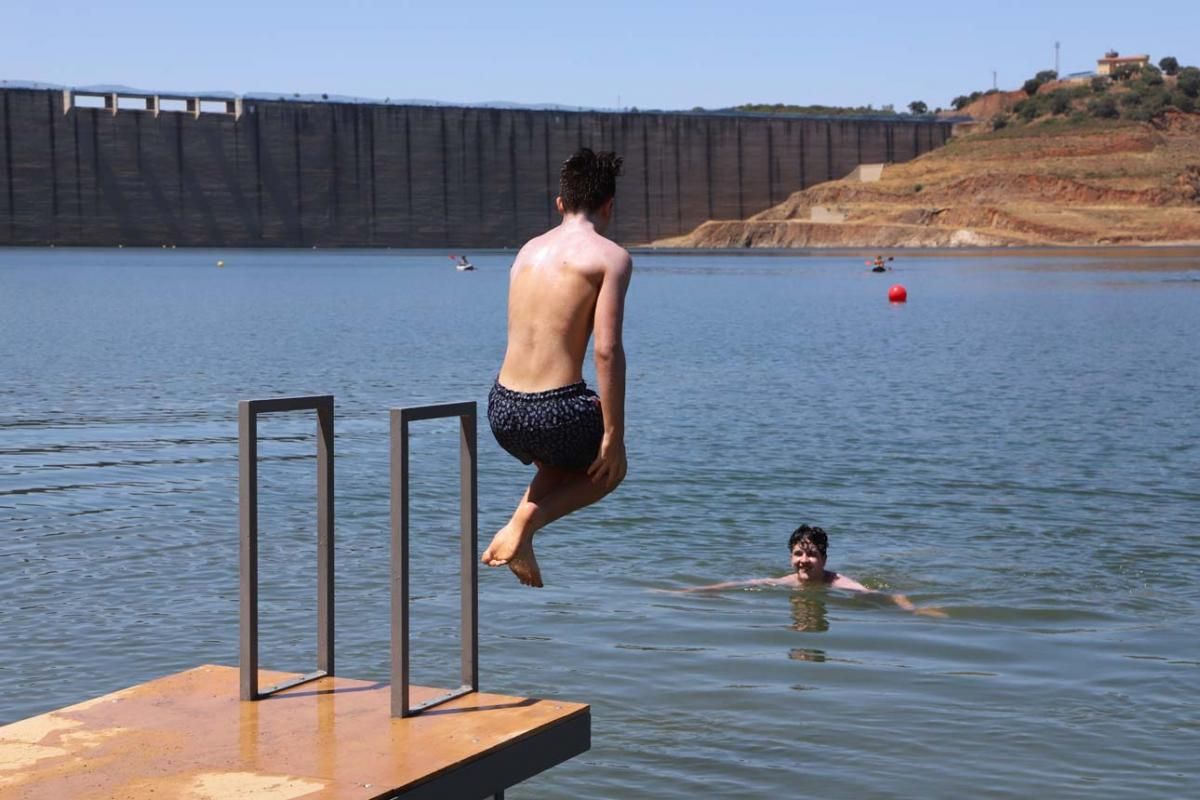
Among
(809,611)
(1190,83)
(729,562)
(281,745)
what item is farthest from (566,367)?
(1190,83)

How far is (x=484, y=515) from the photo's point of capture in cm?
1525

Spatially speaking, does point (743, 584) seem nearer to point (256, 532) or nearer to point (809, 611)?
point (809, 611)

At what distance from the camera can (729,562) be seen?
13.1m

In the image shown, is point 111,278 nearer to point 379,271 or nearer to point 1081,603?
point 379,271

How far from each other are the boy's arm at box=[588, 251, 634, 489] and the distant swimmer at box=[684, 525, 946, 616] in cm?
629

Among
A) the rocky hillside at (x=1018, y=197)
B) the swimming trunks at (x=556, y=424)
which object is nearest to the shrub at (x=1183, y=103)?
the rocky hillside at (x=1018, y=197)

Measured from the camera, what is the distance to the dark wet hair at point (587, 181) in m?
5.59

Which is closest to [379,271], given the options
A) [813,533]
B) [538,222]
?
[538,222]

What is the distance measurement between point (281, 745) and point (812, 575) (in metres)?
6.76

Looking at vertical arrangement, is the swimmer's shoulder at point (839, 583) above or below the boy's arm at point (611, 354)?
below

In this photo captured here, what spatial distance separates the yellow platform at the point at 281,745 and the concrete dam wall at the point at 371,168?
363 feet

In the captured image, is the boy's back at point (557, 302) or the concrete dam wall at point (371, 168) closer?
the boy's back at point (557, 302)

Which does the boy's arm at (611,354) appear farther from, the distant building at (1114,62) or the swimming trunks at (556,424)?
the distant building at (1114,62)

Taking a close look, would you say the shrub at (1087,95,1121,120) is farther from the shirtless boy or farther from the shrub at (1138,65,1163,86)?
the shirtless boy
